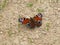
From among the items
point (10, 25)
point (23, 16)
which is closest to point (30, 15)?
point (23, 16)

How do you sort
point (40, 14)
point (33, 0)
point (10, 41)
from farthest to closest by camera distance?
point (33, 0)
point (40, 14)
point (10, 41)

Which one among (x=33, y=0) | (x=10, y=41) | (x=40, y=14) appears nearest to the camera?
(x=10, y=41)

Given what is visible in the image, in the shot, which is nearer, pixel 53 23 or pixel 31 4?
pixel 53 23

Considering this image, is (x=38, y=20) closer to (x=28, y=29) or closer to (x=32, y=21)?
(x=32, y=21)

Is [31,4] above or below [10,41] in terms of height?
above

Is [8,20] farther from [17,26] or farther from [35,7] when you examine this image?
[35,7]

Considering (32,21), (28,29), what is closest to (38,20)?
(32,21)

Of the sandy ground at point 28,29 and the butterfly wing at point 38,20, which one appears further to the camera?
the butterfly wing at point 38,20

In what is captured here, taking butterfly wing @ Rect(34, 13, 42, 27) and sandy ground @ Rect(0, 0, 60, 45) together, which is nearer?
sandy ground @ Rect(0, 0, 60, 45)
